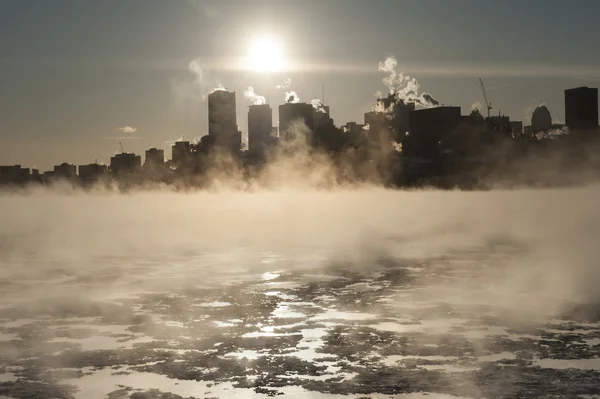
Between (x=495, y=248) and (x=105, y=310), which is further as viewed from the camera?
(x=495, y=248)

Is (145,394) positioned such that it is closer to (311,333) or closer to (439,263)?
(311,333)

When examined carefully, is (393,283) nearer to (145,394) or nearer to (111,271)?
(111,271)

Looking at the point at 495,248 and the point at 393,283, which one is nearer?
the point at 393,283

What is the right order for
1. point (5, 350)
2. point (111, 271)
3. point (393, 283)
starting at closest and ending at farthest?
1. point (5, 350)
2. point (393, 283)
3. point (111, 271)

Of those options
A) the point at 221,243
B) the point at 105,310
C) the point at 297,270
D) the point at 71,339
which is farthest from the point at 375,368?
the point at 221,243

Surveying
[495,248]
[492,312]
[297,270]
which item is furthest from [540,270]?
[495,248]

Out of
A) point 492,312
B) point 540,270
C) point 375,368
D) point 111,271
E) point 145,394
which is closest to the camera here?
point 145,394

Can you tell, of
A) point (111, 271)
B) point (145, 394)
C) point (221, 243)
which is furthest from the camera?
point (221, 243)

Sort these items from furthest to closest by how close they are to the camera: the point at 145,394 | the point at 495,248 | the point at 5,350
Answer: the point at 495,248 < the point at 5,350 < the point at 145,394
